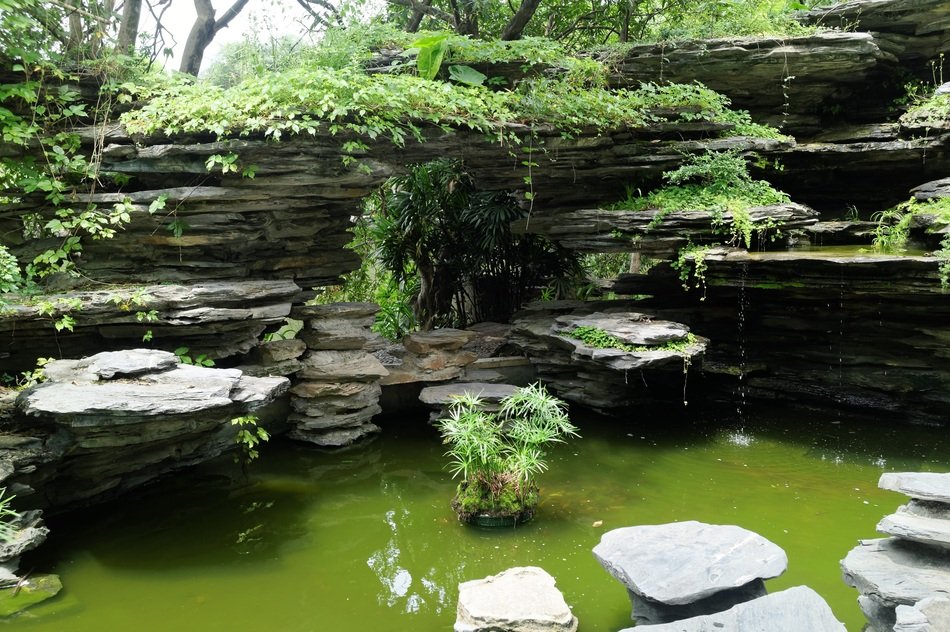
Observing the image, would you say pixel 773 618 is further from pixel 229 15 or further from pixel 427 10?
pixel 229 15

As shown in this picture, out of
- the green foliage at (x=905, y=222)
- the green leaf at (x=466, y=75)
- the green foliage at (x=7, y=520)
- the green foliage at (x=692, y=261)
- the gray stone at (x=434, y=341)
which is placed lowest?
the green foliage at (x=7, y=520)

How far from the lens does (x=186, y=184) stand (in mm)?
6211

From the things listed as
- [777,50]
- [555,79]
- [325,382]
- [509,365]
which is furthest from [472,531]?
[777,50]

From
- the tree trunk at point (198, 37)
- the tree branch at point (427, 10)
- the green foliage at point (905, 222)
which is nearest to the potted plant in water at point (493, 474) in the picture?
the green foliage at point (905, 222)

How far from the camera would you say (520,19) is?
8.48 meters

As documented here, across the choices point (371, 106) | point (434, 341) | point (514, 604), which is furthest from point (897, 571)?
point (434, 341)

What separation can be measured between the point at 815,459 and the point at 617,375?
2.09 meters

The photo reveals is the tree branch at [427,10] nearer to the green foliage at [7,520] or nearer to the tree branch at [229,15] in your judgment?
the tree branch at [229,15]

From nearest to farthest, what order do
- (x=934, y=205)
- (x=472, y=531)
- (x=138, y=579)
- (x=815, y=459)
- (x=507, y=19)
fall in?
(x=138, y=579) → (x=472, y=531) → (x=815, y=459) → (x=934, y=205) → (x=507, y=19)

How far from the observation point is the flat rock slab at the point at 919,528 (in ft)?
10.5

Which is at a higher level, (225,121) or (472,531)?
(225,121)

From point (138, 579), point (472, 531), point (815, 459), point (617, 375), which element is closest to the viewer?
point (138, 579)

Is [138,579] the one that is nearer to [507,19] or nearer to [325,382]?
[325,382]

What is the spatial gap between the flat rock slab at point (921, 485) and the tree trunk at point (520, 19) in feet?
22.7
